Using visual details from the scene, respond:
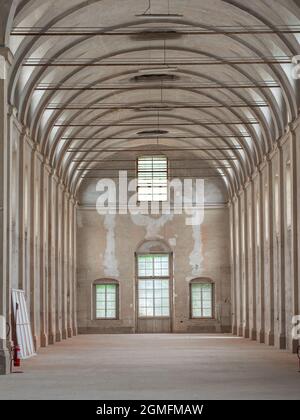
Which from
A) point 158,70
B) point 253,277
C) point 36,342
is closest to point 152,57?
point 158,70

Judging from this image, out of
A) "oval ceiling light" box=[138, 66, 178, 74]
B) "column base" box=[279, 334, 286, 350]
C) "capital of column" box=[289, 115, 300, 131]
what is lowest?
"column base" box=[279, 334, 286, 350]

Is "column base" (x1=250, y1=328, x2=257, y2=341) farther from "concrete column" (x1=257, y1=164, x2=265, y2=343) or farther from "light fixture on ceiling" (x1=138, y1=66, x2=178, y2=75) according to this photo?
"light fixture on ceiling" (x1=138, y1=66, x2=178, y2=75)

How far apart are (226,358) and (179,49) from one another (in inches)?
553

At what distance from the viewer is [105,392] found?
19.9 m

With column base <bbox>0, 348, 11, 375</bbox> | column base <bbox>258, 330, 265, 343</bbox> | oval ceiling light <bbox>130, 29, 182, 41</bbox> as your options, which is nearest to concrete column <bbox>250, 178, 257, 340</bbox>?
column base <bbox>258, 330, 265, 343</bbox>

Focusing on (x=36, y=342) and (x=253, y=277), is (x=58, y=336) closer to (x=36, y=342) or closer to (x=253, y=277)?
(x=253, y=277)

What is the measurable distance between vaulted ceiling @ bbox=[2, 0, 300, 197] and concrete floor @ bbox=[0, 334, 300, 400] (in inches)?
343

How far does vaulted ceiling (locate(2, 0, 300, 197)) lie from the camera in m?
32.8

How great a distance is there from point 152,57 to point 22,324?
13336mm

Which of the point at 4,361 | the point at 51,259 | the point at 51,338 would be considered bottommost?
the point at 4,361

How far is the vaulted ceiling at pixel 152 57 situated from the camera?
32.8 m

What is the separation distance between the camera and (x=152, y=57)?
42000 millimetres

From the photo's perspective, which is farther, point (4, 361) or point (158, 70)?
point (158, 70)
